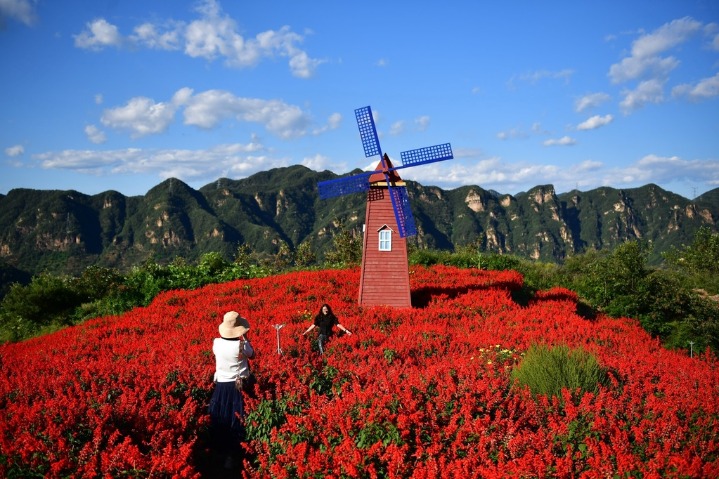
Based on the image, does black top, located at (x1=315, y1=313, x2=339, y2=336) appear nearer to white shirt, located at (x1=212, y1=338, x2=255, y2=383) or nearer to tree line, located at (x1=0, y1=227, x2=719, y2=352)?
white shirt, located at (x1=212, y1=338, x2=255, y2=383)

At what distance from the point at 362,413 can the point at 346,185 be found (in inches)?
428

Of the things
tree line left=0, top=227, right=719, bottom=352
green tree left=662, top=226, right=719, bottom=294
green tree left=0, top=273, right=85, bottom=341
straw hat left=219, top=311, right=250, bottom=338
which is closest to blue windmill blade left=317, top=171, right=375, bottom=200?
tree line left=0, top=227, right=719, bottom=352

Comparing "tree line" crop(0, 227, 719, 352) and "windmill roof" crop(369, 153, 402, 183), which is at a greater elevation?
"windmill roof" crop(369, 153, 402, 183)

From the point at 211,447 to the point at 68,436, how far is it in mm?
2171

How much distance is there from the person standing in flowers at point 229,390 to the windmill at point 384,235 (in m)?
8.39

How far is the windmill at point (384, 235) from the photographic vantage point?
49.8 feet

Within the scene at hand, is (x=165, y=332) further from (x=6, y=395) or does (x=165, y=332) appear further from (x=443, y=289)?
(x=443, y=289)

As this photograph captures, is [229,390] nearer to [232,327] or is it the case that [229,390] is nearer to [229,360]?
[229,360]

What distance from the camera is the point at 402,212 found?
15227 millimetres

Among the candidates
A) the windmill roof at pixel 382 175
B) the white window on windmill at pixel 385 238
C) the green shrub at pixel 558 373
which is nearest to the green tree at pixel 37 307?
the white window on windmill at pixel 385 238

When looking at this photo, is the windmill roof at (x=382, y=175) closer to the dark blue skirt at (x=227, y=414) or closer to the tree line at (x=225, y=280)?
the tree line at (x=225, y=280)

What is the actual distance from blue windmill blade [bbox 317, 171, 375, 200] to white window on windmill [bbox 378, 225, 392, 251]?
1458 mm

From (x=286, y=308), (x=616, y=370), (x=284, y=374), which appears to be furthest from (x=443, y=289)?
(x=284, y=374)

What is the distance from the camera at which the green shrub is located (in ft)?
23.0
